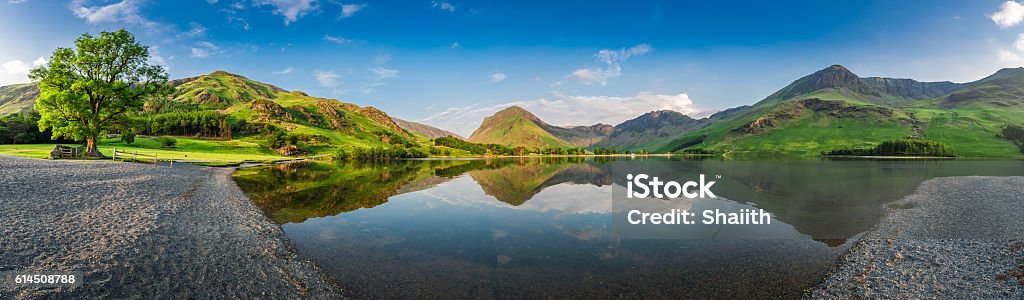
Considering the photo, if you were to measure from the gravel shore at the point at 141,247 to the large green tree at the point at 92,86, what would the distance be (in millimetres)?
37459

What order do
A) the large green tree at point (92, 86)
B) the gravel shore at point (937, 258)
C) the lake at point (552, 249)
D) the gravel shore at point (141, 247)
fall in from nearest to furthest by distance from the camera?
the gravel shore at point (141, 247), the gravel shore at point (937, 258), the lake at point (552, 249), the large green tree at point (92, 86)

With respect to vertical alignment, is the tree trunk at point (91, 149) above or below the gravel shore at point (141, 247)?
above

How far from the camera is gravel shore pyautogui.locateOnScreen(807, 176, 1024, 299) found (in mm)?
14078

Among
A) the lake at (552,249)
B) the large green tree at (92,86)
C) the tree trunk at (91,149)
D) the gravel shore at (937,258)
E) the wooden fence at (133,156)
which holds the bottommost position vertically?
the lake at (552,249)

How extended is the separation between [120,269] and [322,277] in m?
5.98

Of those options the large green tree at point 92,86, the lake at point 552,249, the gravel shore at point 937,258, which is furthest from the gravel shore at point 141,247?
the large green tree at point 92,86

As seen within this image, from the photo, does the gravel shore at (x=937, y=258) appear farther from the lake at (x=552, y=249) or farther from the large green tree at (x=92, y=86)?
the large green tree at (x=92, y=86)

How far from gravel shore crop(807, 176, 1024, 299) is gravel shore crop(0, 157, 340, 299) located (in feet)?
67.8

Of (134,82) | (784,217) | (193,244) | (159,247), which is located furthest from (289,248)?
(134,82)

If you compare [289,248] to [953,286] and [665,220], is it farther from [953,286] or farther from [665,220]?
[953,286]

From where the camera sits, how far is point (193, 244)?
651 inches

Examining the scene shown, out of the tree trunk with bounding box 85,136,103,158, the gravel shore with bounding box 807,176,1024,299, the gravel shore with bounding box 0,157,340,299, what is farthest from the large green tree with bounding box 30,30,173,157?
the gravel shore with bounding box 807,176,1024,299

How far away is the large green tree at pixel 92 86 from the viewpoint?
51.5 metres

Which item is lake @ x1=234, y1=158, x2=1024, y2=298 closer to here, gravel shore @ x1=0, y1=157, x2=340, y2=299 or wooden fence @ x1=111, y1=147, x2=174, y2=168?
gravel shore @ x1=0, y1=157, x2=340, y2=299
